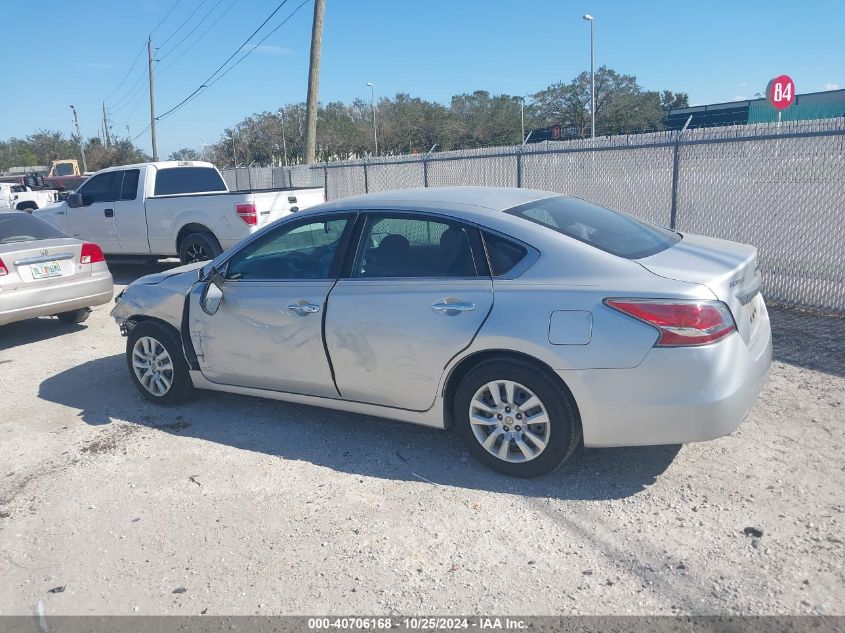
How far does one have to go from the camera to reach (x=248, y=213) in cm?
1021

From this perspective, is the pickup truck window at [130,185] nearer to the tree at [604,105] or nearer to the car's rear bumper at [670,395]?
the car's rear bumper at [670,395]

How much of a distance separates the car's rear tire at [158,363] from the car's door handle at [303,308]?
4.10ft

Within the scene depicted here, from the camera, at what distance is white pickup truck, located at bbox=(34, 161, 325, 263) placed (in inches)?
412

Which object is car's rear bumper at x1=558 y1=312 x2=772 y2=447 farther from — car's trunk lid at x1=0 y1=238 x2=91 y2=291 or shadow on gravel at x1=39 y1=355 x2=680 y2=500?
car's trunk lid at x1=0 y1=238 x2=91 y2=291

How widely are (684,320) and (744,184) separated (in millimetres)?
5469

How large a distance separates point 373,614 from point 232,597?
26.0 inches

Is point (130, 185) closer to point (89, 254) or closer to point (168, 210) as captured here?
point (168, 210)

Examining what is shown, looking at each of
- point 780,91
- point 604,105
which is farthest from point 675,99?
point 780,91

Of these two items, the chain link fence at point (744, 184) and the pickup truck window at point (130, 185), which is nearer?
the chain link fence at point (744, 184)

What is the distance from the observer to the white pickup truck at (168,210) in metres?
10.5

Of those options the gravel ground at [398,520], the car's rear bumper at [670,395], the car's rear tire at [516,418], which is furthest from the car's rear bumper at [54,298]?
the car's rear bumper at [670,395]

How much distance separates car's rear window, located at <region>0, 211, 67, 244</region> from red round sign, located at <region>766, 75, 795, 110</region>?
534 inches

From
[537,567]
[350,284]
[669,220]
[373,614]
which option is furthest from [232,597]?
[669,220]

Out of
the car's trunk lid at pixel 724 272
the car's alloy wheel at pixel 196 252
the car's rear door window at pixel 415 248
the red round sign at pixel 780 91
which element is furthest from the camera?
the red round sign at pixel 780 91
